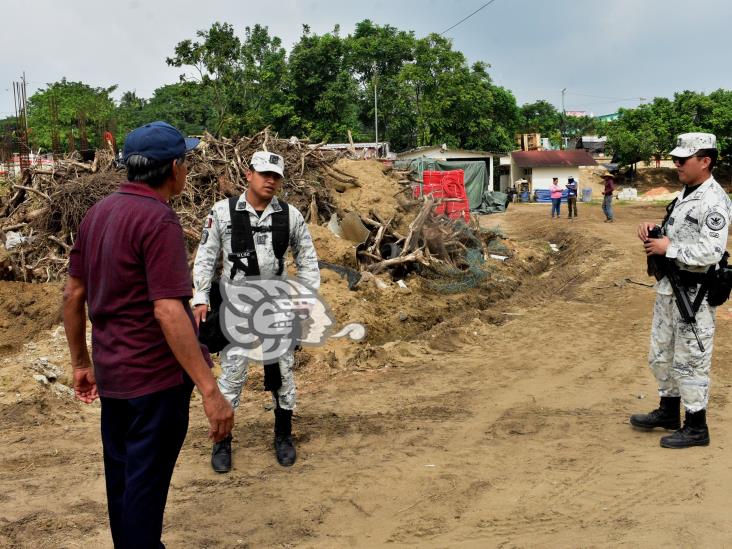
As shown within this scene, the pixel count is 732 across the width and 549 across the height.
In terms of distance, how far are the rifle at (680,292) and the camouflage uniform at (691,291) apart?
0.10 ft

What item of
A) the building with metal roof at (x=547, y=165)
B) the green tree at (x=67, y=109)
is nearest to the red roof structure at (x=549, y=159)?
the building with metal roof at (x=547, y=165)

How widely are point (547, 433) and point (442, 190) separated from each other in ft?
39.8

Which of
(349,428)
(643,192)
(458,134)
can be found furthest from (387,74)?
(349,428)

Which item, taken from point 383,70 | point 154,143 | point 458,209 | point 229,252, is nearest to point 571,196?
point 458,209

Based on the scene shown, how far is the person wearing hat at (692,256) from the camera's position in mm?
3918

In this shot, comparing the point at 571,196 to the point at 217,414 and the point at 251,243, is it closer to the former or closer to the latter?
the point at 251,243

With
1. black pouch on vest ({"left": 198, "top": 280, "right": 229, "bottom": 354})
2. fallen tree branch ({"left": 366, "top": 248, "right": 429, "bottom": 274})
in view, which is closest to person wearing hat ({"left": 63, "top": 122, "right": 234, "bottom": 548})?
black pouch on vest ({"left": 198, "top": 280, "right": 229, "bottom": 354})

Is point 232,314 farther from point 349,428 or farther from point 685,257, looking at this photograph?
point 685,257

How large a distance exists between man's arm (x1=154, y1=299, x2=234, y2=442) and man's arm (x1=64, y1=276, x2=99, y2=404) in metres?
0.50

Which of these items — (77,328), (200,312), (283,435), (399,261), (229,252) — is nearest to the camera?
(77,328)

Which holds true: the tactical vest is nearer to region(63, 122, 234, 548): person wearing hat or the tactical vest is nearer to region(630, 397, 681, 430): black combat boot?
region(63, 122, 234, 548): person wearing hat

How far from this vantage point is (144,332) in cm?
229

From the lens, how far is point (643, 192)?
37594 millimetres

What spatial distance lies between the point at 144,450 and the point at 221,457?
1.76 meters
